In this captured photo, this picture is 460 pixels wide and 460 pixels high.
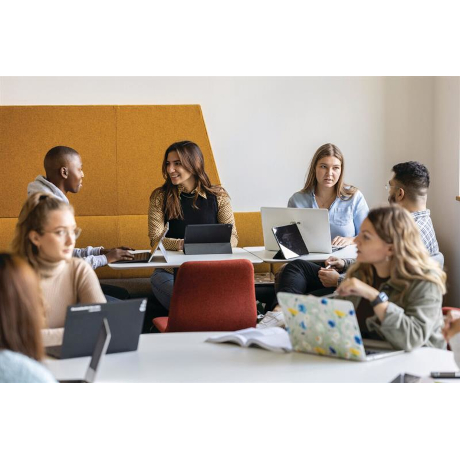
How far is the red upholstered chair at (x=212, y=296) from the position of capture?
137 inches

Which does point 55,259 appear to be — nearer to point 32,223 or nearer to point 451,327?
point 32,223

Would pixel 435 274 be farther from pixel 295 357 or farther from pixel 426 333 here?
pixel 295 357

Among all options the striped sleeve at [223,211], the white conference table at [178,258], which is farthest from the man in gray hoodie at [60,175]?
the striped sleeve at [223,211]

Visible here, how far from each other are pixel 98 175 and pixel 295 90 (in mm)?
1986

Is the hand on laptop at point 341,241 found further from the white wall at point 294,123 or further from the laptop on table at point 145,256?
the white wall at point 294,123

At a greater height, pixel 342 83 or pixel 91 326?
pixel 342 83

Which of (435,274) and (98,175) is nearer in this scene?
(435,274)

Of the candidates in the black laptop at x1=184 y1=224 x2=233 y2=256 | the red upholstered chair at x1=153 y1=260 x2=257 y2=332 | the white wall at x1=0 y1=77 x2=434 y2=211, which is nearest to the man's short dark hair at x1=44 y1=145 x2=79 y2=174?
the black laptop at x1=184 y1=224 x2=233 y2=256

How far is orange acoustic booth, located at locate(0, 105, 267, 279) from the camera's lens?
20.8 feet

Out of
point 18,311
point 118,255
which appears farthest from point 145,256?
point 18,311

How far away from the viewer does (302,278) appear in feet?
15.2

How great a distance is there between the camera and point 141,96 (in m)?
6.66

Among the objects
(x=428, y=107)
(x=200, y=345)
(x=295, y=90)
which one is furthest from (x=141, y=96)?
(x=200, y=345)

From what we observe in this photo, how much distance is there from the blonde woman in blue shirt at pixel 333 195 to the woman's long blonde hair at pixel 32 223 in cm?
257
